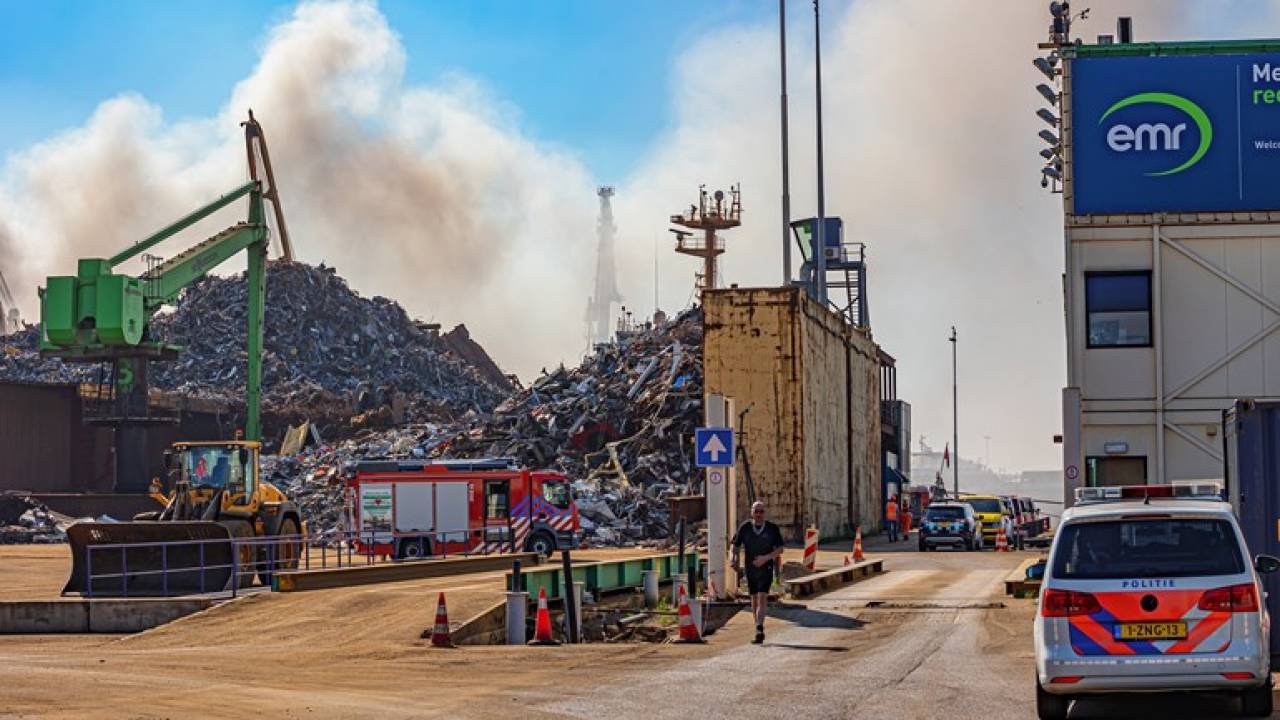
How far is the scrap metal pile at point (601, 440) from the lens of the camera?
54.1 meters

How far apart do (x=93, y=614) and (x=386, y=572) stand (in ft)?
22.4

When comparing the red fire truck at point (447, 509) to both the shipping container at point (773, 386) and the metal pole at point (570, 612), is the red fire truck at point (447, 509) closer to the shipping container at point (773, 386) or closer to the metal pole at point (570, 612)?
the shipping container at point (773, 386)

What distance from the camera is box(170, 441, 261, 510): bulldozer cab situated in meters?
34.5

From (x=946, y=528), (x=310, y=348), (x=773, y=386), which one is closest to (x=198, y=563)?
(x=773, y=386)

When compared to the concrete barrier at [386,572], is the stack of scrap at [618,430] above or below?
above

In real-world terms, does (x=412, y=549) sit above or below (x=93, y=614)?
above

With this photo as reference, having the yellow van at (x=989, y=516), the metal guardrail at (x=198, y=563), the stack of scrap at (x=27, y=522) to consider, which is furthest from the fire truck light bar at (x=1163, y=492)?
the stack of scrap at (x=27, y=522)

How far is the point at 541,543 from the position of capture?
1756 inches

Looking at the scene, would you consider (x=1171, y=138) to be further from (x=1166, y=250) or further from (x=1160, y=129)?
(x=1166, y=250)

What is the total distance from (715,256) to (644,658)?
2451 inches

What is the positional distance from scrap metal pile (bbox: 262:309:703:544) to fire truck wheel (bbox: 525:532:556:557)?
6592 millimetres

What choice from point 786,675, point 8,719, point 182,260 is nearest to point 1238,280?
point 786,675

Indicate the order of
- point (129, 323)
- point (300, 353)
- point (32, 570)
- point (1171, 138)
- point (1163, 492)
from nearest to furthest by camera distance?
1. point (1163, 492)
2. point (1171, 138)
3. point (32, 570)
4. point (129, 323)
5. point (300, 353)

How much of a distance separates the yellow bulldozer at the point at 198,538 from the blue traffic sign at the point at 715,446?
28.5 feet
